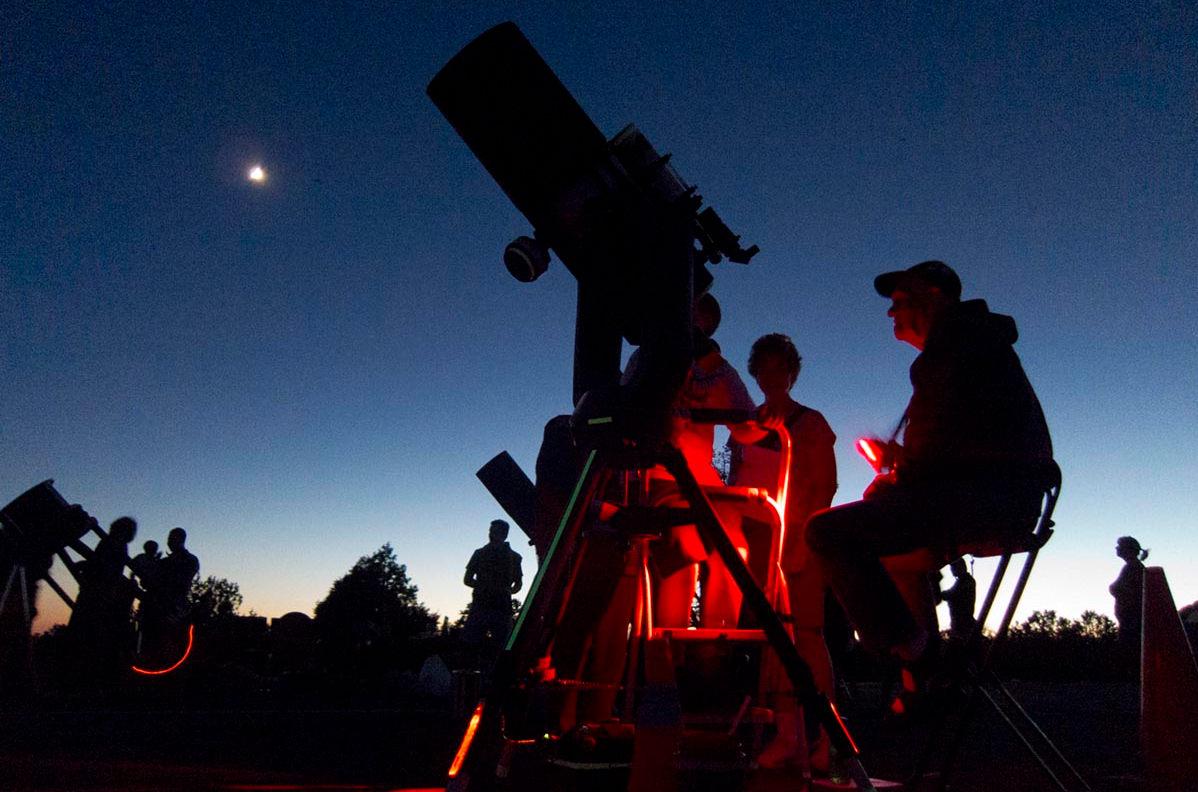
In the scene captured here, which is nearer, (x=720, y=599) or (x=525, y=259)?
(x=525, y=259)

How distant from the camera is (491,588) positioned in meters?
7.67

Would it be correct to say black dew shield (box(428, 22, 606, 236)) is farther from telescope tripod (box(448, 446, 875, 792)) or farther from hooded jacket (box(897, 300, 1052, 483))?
hooded jacket (box(897, 300, 1052, 483))

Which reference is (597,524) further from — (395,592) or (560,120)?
(395,592)

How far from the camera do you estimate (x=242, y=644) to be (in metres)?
11.1

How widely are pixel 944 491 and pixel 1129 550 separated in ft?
21.5

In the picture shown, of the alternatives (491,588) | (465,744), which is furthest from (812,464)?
(491,588)

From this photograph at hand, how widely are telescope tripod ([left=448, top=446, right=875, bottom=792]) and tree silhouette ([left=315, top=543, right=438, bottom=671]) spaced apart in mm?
12795

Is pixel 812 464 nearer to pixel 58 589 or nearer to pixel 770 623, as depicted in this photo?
pixel 770 623

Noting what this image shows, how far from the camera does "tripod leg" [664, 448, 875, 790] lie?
1.41 meters

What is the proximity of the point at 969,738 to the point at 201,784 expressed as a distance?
5299 mm

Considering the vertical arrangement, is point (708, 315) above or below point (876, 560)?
above

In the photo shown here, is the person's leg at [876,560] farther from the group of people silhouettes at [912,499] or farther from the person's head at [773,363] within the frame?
the person's head at [773,363]

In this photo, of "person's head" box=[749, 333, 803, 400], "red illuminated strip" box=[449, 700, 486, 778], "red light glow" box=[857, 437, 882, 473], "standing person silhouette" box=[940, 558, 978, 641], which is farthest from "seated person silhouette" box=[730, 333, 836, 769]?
"standing person silhouette" box=[940, 558, 978, 641]

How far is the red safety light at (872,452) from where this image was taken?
2.45m
